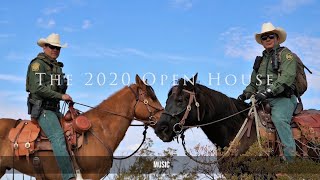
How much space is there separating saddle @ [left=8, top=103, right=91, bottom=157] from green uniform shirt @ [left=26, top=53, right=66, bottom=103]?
1.93 ft

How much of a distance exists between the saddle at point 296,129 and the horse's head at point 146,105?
2160 mm

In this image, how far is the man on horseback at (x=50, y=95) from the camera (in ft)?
29.5

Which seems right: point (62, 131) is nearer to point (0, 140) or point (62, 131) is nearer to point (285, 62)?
point (0, 140)

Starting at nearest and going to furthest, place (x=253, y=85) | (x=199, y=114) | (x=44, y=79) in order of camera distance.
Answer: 1. (x=199, y=114)
2. (x=44, y=79)
3. (x=253, y=85)

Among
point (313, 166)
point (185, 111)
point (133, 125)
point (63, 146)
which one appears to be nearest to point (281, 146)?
point (313, 166)

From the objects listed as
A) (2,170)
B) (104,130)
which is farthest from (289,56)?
(2,170)

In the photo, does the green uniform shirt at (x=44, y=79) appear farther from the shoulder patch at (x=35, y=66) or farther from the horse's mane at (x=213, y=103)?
the horse's mane at (x=213, y=103)

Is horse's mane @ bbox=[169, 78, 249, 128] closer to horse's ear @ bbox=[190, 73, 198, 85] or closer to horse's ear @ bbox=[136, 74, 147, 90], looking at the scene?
horse's ear @ bbox=[190, 73, 198, 85]

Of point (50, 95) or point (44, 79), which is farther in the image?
point (44, 79)

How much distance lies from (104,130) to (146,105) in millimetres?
1039

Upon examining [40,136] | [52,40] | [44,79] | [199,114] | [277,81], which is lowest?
[40,136]

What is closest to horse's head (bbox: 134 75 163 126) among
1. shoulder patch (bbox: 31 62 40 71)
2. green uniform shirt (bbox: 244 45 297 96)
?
shoulder patch (bbox: 31 62 40 71)

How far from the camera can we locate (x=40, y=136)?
9.25 m

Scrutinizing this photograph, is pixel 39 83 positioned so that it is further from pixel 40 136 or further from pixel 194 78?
pixel 194 78
